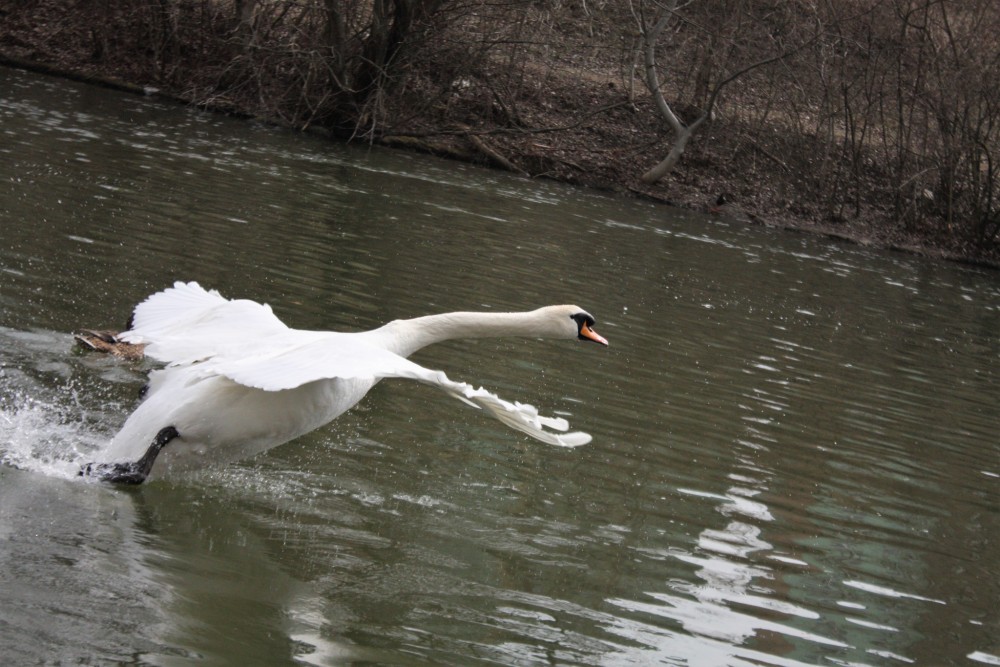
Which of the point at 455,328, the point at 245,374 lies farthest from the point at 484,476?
the point at 245,374

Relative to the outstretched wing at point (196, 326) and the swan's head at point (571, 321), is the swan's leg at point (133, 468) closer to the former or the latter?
the outstretched wing at point (196, 326)

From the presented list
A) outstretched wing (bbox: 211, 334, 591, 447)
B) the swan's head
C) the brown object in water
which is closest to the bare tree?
the brown object in water

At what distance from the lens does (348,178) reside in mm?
17953

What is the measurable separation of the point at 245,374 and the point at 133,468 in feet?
3.85

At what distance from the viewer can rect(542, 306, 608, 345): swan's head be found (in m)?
6.79

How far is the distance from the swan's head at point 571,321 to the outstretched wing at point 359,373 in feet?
4.75

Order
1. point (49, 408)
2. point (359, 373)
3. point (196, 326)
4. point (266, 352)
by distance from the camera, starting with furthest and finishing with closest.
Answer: point (49, 408), point (196, 326), point (266, 352), point (359, 373)

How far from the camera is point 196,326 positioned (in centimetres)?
663

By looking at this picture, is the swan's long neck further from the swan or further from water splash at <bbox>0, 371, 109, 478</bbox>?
water splash at <bbox>0, 371, 109, 478</bbox>

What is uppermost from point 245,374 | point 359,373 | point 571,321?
point 571,321

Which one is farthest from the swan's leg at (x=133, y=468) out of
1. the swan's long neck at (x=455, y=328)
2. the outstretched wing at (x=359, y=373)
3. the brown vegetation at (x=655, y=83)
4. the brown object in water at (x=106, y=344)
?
the brown vegetation at (x=655, y=83)

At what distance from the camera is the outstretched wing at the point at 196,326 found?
6.30 meters

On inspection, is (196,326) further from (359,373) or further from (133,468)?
(359,373)

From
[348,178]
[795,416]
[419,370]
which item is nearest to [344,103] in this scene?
[348,178]
